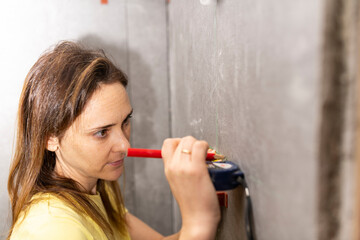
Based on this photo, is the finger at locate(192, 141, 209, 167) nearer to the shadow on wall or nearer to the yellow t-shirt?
the yellow t-shirt

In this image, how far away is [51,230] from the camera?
0.64 metres

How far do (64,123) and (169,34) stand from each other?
3.07 feet

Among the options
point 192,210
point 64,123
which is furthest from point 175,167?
point 64,123

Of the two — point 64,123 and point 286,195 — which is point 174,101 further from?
point 286,195

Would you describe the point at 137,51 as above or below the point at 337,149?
above

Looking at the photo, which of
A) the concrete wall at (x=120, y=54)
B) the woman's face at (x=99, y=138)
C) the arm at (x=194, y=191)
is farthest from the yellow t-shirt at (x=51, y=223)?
the concrete wall at (x=120, y=54)

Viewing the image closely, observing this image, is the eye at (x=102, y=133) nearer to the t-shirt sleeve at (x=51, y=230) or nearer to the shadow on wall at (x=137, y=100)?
the t-shirt sleeve at (x=51, y=230)

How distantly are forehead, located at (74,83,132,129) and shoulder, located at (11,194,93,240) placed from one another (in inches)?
8.5

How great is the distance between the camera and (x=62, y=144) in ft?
2.75

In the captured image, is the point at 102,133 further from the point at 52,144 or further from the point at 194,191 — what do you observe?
the point at 194,191

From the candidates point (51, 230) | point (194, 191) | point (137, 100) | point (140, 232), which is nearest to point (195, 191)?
point (194, 191)

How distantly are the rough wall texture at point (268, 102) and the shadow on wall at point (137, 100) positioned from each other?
810 mm

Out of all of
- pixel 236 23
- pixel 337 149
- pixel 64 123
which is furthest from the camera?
pixel 64 123

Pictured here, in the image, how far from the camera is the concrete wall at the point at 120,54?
1345 millimetres
